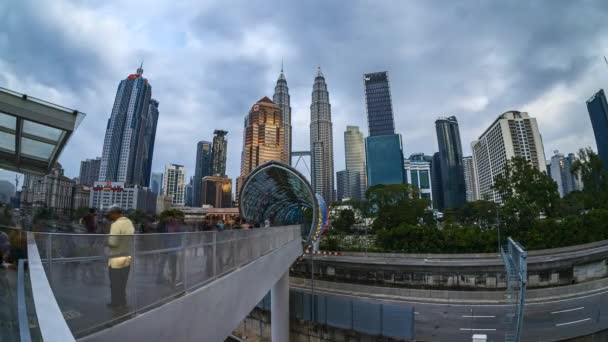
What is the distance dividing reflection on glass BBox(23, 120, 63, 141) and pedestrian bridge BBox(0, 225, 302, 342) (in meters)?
1.76

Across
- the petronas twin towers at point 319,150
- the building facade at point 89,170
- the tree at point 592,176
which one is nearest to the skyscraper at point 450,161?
the petronas twin towers at point 319,150

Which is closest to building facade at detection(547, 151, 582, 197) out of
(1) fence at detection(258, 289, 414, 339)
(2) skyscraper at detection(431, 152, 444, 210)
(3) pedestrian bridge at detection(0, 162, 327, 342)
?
(2) skyscraper at detection(431, 152, 444, 210)

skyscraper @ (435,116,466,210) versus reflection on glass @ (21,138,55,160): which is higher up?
skyscraper @ (435,116,466,210)

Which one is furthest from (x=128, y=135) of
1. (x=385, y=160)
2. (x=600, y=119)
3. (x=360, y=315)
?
(x=600, y=119)

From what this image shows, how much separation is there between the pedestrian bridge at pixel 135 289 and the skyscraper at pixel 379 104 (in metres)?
168

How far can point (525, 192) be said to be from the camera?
34875mm

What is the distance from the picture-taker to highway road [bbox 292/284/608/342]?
13930 mm

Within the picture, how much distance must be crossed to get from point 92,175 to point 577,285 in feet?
655

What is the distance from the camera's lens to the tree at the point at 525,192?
32.2 metres

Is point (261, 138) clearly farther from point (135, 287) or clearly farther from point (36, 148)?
point (135, 287)

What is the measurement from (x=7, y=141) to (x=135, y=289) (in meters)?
5.57

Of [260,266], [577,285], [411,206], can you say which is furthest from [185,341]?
[411,206]

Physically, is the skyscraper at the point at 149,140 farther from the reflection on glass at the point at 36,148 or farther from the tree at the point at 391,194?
the reflection on glass at the point at 36,148

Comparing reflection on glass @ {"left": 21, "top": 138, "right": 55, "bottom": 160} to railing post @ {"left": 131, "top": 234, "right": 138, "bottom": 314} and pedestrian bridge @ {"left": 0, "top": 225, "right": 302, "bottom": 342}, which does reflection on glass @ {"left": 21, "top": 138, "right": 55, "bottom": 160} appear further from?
railing post @ {"left": 131, "top": 234, "right": 138, "bottom": 314}
